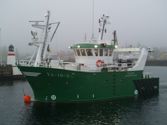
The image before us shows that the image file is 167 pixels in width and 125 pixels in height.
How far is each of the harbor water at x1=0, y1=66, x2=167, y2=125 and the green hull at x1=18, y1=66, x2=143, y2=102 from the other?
2.65 feet

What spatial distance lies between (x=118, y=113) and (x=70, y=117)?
4.64 m

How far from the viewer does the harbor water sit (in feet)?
84.5

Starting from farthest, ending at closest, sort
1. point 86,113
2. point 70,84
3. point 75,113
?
point 70,84
point 86,113
point 75,113

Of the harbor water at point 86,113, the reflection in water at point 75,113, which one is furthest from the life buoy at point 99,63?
the reflection in water at point 75,113

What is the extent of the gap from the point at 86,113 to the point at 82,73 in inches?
177

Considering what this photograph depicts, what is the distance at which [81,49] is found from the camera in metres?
34.1

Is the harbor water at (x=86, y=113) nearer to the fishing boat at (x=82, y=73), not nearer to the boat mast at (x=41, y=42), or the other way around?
the fishing boat at (x=82, y=73)

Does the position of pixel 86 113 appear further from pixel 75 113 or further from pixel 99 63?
pixel 99 63

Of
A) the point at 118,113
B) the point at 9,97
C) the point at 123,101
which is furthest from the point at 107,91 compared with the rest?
the point at 9,97

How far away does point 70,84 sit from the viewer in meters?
30.6

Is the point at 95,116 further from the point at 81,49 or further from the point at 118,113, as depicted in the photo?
the point at 81,49

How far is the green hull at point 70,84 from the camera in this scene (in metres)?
29.9

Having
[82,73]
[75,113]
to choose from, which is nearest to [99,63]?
[82,73]

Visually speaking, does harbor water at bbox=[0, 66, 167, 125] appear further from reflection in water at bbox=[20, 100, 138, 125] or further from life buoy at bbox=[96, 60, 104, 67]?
life buoy at bbox=[96, 60, 104, 67]
